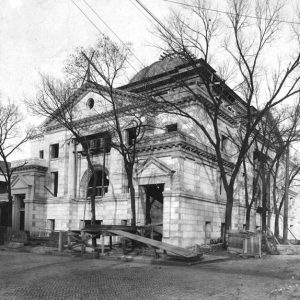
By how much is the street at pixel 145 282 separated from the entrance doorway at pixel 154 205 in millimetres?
12306

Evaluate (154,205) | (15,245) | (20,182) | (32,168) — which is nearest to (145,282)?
(15,245)

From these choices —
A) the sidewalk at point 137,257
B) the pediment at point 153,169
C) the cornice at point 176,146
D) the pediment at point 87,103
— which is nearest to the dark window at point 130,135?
the pediment at point 87,103

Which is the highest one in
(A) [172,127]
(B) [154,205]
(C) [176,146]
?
(A) [172,127]

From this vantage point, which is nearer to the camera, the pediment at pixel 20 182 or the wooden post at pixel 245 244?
the wooden post at pixel 245 244

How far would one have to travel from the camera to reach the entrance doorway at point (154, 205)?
29.8 m

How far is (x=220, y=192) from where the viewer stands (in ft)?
107

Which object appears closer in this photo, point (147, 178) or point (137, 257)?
point (137, 257)

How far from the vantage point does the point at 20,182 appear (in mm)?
37594

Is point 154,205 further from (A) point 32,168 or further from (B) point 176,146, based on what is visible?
(A) point 32,168

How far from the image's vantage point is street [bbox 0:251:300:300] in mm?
10594

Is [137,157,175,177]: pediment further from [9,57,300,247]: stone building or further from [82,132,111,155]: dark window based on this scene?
[82,132,111,155]: dark window

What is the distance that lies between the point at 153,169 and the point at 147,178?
2.63ft

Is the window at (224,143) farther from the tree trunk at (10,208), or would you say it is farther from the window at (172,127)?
the tree trunk at (10,208)

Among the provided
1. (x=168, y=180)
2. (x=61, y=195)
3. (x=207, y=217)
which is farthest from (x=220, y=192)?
(x=61, y=195)
